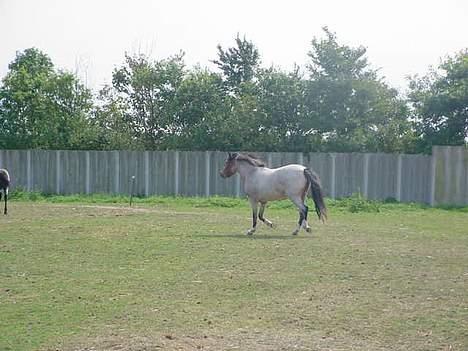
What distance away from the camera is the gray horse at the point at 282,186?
15.9m

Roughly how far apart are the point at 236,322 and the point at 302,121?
26077 mm

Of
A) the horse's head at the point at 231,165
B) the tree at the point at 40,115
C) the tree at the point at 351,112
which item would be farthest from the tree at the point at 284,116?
the horse's head at the point at 231,165

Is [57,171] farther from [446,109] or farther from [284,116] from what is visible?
[446,109]

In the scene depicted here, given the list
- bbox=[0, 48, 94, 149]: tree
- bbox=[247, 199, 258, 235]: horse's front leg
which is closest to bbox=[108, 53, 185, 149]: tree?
bbox=[0, 48, 94, 149]: tree

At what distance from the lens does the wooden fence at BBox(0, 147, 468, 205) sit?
90.0ft

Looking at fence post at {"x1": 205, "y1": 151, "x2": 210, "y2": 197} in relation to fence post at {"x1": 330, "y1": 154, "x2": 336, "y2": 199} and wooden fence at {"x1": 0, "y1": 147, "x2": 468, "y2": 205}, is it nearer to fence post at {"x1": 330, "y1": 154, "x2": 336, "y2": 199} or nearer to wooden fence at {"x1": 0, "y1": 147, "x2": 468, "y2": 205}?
wooden fence at {"x1": 0, "y1": 147, "x2": 468, "y2": 205}

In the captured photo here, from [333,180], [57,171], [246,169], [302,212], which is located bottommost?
[302,212]

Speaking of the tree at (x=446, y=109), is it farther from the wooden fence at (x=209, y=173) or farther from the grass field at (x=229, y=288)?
the grass field at (x=229, y=288)

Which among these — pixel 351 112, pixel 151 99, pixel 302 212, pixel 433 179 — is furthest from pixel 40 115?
pixel 302 212

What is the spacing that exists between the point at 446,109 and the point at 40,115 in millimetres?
18614

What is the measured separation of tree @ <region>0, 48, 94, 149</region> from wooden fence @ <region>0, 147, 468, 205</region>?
496cm

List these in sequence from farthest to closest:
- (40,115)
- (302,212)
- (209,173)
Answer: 1. (40,115)
2. (209,173)
3. (302,212)

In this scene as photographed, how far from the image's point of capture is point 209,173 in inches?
1187

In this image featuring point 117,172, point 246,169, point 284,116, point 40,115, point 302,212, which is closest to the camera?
point 302,212
